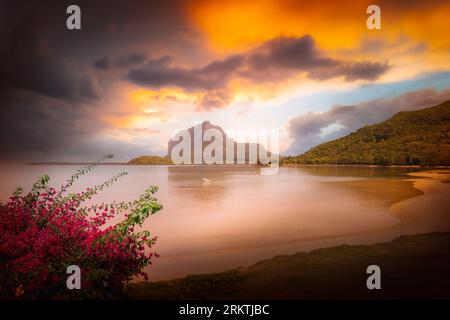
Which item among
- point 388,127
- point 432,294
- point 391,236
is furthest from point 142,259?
point 388,127

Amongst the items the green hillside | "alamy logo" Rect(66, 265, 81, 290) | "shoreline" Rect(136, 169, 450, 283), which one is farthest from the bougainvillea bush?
the green hillside

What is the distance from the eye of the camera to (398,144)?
341 feet

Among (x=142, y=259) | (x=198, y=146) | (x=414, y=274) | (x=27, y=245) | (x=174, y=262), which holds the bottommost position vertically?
(x=174, y=262)

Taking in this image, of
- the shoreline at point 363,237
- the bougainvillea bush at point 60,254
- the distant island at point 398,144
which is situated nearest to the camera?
the bougainvillea bush at point 60,254

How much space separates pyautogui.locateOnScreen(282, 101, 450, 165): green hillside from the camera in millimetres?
87188

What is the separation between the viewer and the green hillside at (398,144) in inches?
3433

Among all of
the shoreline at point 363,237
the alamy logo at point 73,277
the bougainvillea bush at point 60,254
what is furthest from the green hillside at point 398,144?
the alamy logo at point 73,277

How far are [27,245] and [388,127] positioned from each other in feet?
468

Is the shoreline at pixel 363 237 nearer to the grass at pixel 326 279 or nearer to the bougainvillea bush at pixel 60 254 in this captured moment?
the grass at pixel 326 279

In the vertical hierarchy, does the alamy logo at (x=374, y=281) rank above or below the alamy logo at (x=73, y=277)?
below

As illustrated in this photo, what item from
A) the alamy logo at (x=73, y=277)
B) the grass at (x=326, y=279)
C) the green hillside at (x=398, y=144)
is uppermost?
the green hillside at (x=398, y=144)

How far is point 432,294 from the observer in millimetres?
5250
